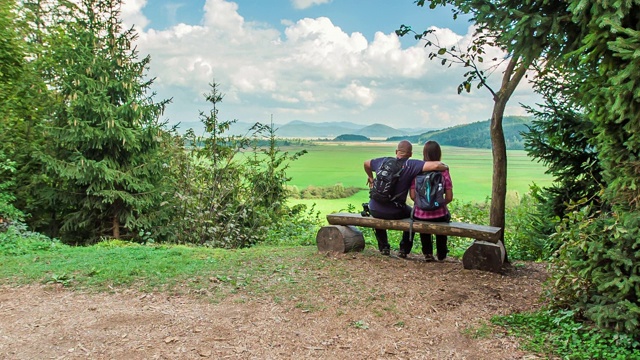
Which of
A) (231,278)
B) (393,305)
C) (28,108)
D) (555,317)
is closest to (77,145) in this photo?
(28,108)

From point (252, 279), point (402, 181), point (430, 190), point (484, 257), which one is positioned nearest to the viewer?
point (252, 279)

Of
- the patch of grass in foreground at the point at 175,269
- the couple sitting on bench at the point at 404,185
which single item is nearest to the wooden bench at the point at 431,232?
the couple sitting on bench at the point at 404,185

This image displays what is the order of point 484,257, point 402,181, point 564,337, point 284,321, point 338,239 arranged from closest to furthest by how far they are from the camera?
point 564,337 < point 284,321 < point 484,257 < point 402,181 < point 338,239

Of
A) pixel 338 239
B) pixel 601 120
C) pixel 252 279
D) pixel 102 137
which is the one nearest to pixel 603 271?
pixel 601 120

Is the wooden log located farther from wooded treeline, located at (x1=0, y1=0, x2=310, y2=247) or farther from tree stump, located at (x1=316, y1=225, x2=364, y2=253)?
wooded treeline, located at (x1=0, y1=0, x2=310, y2=247)

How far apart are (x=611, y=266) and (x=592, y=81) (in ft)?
5.10

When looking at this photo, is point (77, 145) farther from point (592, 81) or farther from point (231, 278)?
point (592, 81)

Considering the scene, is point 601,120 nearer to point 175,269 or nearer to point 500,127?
point 500,127

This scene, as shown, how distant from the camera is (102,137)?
988cm

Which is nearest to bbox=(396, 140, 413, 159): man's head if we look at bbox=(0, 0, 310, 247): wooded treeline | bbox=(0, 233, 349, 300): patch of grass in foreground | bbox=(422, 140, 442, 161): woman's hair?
bbox=(422, 140, 442, 161): woman's hair

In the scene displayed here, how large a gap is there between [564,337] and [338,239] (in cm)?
336

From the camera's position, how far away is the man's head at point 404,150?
609 centimetres

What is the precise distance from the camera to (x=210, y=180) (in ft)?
34.6

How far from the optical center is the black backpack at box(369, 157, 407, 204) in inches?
237
